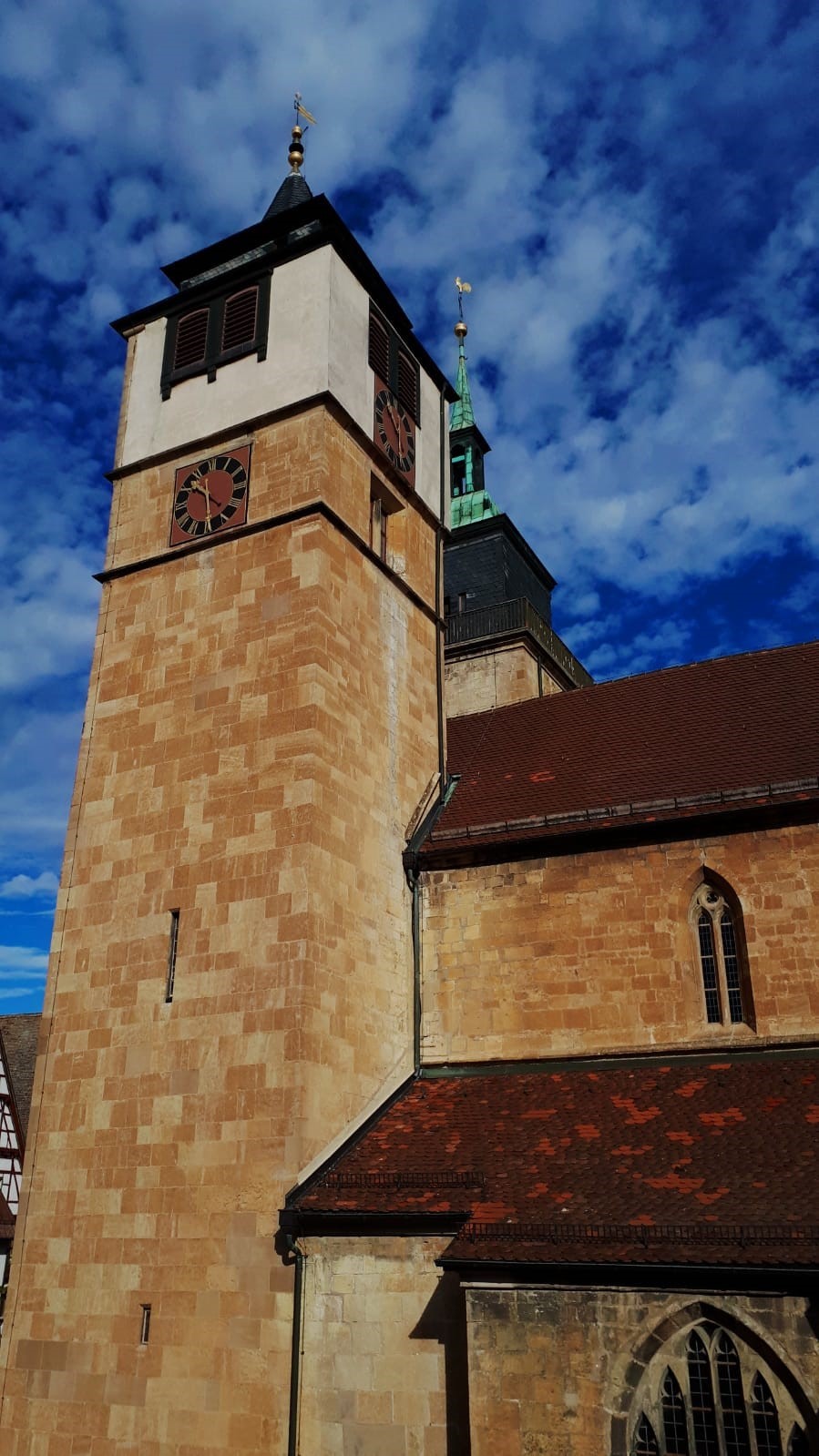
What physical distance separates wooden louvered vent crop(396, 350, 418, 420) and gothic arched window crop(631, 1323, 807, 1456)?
14.5 m

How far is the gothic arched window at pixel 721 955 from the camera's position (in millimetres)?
13094

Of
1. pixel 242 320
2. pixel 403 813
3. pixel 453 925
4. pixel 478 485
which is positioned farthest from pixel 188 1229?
pixel 478 485

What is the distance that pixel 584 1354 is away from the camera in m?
9.27

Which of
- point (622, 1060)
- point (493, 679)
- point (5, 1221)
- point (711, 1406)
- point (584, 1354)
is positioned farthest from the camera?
point (493, 679)

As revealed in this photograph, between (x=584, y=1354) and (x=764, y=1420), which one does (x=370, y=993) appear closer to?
(x=584, y=1354)

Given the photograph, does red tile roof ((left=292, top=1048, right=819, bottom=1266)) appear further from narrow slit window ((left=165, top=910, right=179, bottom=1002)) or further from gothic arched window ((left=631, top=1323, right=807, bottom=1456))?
narrow slit window ((left=165, top=910, right=179, bottom=1002))

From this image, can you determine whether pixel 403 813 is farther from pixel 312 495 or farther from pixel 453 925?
pixel 312 495

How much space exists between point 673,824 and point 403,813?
3959 millimetres

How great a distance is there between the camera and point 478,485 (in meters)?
31.0

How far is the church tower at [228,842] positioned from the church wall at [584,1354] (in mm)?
2599

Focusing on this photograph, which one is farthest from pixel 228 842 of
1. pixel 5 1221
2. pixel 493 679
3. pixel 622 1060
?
pixel 5 1221

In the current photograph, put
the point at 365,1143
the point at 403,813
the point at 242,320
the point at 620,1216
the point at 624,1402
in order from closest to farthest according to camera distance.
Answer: the point at 624,1402
the point at 620,1216
the point at 365,1143
the point at 403,813
the point at 242,320

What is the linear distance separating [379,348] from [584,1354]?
14702 millimetres

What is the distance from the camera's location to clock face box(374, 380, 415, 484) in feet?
58.2
